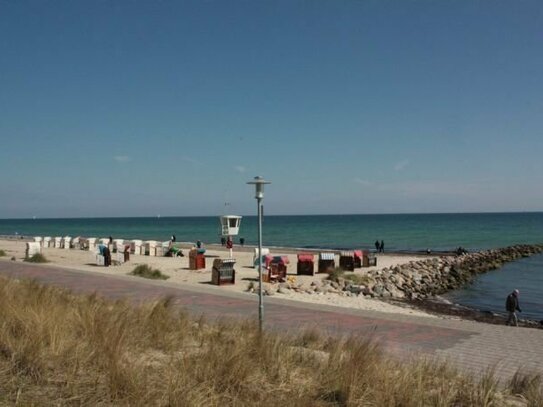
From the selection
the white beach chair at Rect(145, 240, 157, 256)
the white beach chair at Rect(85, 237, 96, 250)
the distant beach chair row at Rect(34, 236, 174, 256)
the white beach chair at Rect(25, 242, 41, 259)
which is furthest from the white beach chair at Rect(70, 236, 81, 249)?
the white beach chair at Rect(25, 242, 41, 259)

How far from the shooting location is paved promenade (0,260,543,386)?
7133mm

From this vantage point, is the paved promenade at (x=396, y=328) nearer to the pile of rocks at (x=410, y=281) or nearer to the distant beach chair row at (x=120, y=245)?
the pile of rocks at (x=410, y=281)

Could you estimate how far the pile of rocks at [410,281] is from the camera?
1720 centimetres

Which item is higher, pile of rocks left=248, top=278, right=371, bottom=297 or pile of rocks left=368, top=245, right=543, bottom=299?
pile of rocks left=248, top=278, right=371, bottom=297

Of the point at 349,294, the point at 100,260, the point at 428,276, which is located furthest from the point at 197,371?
the point at 428,276

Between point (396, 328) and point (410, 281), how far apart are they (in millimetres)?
14142

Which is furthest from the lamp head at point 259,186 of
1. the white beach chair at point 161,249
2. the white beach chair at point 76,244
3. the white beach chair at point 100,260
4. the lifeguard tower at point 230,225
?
the white beach chair at point 76,244

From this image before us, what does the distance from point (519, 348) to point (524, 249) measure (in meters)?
44.1

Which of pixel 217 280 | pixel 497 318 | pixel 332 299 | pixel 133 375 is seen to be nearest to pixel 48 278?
pixel 217 280

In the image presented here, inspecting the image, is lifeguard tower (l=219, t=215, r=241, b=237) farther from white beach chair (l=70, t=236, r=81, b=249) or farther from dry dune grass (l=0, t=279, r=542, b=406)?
dry dune grass (l=0, t=279, r=542, b=406)

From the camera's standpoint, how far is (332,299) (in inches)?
593

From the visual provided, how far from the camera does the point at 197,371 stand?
15.4 ft

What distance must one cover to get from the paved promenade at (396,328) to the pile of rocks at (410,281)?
3.44 m

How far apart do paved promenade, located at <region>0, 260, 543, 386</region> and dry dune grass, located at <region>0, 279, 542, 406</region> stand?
1.26 m
